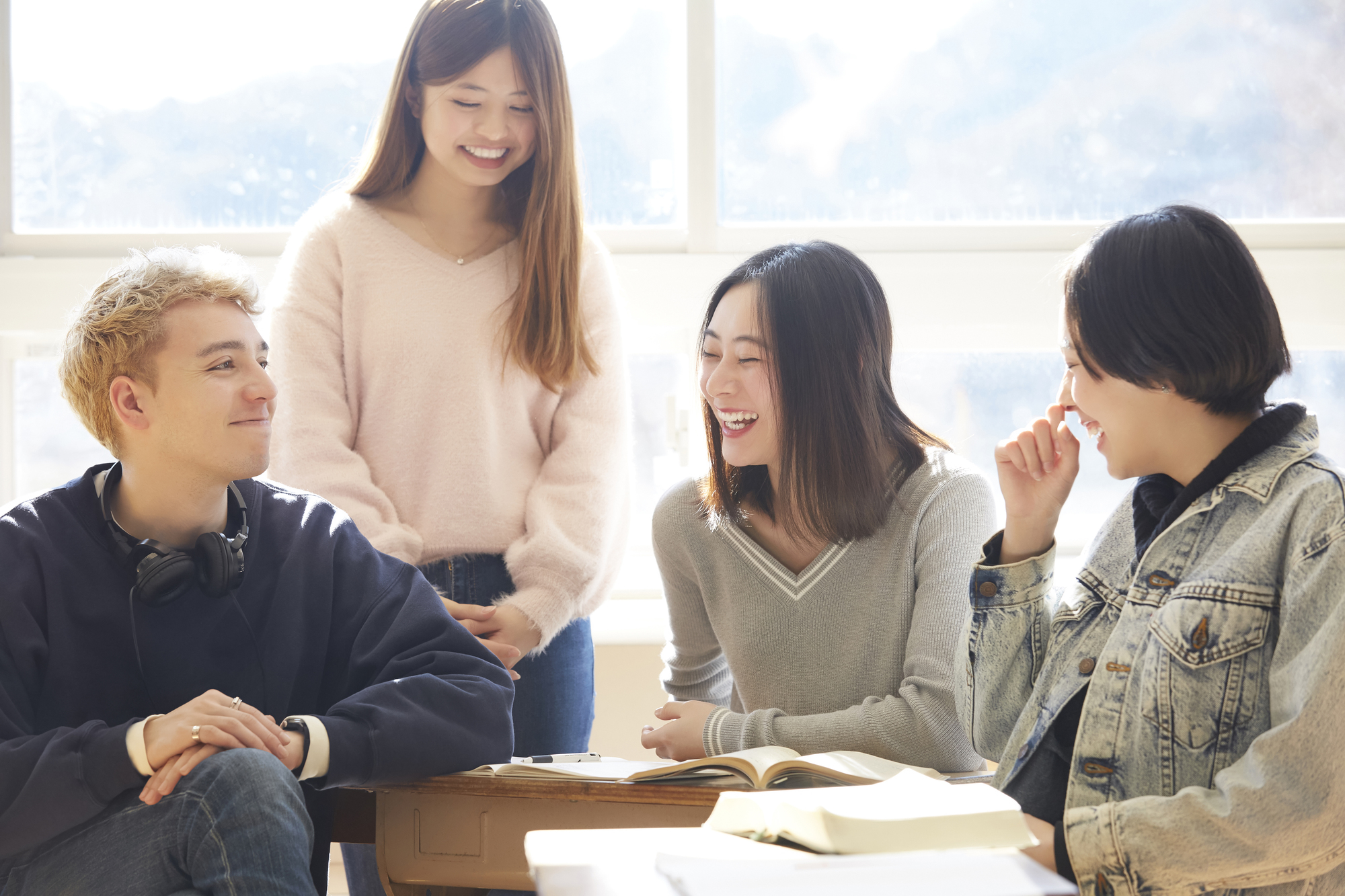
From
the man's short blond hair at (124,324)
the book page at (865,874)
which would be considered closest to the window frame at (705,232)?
the man's short blond hair at (124,324)

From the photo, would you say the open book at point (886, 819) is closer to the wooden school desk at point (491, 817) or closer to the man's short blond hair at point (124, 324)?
the wooden school desk at point (491, 817)

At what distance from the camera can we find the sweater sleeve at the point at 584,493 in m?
1.67

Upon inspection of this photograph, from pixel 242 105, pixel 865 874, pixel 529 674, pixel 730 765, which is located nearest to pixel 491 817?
pixel 730 765

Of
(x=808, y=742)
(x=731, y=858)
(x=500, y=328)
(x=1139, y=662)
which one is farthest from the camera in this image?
(x=500, y=328)

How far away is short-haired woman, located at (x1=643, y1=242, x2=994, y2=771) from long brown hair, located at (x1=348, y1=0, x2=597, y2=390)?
0.25 m

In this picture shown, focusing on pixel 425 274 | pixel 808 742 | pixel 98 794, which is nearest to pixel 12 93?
pixel 425 274

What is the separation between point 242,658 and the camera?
4.37ft

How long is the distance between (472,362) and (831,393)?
55cm

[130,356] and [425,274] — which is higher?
[425,274]

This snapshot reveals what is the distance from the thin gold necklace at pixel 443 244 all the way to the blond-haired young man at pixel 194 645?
38 cm

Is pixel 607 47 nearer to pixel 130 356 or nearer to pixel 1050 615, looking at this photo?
pixel 130 356

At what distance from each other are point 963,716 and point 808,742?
20cm

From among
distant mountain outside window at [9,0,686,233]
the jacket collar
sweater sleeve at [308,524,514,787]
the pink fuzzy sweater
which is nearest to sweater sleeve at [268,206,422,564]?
the pink fuzzy sweater

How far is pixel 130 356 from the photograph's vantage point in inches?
54.8
